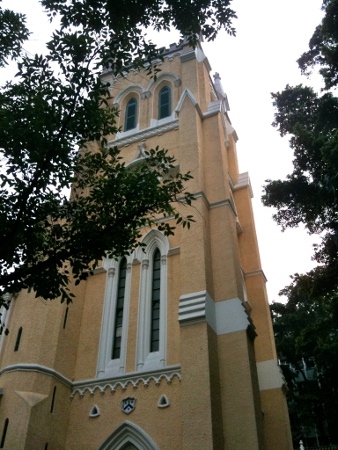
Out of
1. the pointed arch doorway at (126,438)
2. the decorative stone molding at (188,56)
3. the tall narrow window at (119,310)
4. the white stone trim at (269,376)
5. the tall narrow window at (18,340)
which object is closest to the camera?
the pointed arch doorway at (126,438)

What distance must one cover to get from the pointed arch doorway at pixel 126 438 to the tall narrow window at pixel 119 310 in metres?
1.91

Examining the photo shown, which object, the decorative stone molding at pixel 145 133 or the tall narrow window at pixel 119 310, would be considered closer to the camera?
the tall narrow window at pixel 119 310

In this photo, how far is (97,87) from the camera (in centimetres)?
669

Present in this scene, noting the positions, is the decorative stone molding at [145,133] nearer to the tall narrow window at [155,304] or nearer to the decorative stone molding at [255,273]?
the tall narrow window at [155,304]

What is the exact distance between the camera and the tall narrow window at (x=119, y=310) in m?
11.5

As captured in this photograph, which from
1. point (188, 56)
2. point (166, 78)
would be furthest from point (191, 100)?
point (166, 78)

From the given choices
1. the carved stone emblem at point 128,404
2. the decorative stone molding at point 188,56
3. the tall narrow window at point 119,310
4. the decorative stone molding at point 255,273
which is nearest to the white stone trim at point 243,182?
the decorative stone molding at point 255,273

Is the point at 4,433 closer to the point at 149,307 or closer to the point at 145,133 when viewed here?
the point at 149,307

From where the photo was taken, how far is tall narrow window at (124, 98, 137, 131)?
17.9 m

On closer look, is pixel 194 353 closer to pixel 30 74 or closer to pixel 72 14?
pixel 30 74

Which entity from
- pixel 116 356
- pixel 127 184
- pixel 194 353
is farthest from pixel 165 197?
pixel 116 356

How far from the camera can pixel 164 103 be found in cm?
1788

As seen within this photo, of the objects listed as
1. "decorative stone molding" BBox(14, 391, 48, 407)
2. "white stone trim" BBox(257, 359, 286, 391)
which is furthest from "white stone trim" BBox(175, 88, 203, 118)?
"decorative stone molding" BBox(14, 391, 48, 407)

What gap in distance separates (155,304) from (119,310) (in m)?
1.10
